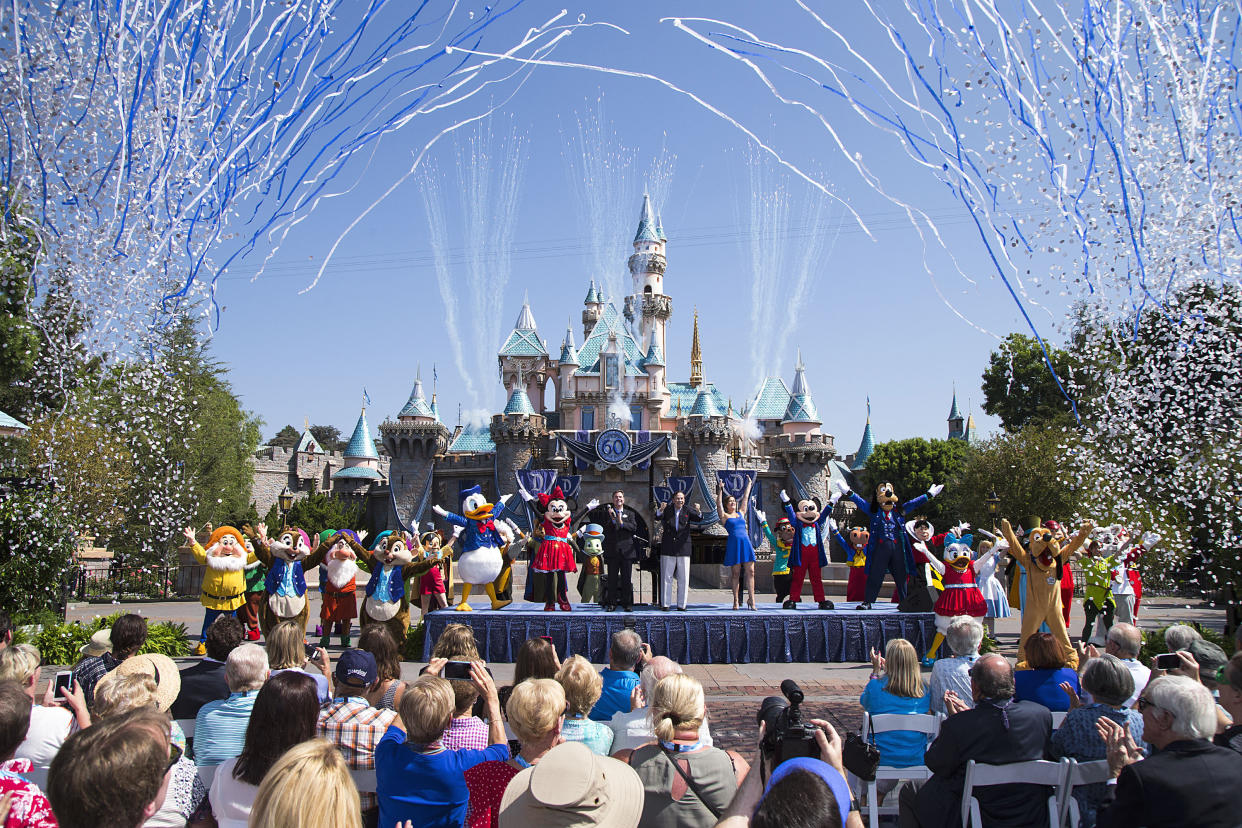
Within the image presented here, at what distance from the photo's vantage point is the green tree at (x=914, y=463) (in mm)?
46469

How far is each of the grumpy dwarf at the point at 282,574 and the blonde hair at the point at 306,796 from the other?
29.4 feet

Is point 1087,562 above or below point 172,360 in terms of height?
below

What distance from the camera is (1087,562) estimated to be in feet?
36.8

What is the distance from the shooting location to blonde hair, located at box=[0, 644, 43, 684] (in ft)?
14.3

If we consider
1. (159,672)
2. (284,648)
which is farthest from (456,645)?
(159,672)

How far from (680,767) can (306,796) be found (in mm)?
1503

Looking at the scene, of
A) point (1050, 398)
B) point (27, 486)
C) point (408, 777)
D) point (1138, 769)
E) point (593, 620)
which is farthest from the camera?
point (1050, 398)

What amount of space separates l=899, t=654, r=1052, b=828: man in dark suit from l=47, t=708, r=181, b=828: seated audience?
3231 mm

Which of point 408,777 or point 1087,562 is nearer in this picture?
point 408,777

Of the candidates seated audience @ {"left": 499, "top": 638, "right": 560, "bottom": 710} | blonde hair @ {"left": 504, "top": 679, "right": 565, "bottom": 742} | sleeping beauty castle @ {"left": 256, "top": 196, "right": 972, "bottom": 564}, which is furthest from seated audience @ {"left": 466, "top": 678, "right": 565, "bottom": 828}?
sleeping beauty castle @ {"left": 256, "top": 196, "right": 972, "bottom": 564}

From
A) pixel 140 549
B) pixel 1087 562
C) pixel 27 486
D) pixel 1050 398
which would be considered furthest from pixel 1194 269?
pixel 1050 398

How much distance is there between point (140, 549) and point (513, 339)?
3212 cm

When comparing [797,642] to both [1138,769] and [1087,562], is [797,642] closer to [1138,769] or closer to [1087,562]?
[1087,562]

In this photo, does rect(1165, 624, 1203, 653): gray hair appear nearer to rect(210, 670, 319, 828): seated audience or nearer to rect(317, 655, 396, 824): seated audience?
rect(317, 655, 396, 824): seated audience
